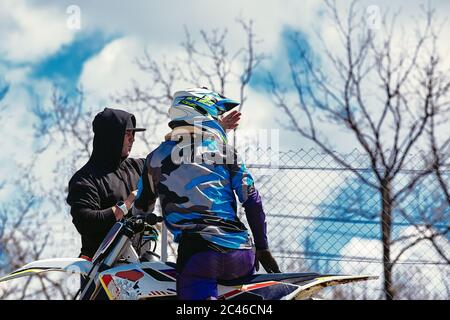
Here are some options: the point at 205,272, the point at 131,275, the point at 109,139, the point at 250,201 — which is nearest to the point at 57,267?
the point at 131,275

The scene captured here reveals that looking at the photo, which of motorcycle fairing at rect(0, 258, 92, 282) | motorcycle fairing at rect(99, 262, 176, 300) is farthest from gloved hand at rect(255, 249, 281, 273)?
motorcycle fairing at rect(0, 258, 92, 282)

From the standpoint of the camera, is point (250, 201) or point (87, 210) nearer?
point (250, 201)

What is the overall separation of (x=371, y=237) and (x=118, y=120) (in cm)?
280

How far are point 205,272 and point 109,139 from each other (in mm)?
1536

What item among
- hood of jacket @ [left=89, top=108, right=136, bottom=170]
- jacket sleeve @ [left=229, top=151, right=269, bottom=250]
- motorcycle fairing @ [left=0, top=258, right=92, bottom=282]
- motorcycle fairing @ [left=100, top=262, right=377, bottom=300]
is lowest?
motorcycle fairing @ [left=100, top=262, right=377, bottom=300]

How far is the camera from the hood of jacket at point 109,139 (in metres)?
5.27

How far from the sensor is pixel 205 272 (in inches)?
161

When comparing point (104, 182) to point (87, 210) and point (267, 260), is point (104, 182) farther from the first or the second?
point (267, 260)

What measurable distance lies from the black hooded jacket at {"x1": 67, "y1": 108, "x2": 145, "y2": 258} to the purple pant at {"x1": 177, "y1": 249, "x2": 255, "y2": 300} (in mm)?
1007

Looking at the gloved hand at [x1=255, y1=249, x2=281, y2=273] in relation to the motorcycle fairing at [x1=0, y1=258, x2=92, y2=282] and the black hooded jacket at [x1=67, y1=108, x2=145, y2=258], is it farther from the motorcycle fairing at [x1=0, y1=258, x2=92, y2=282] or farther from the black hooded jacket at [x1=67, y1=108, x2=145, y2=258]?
the black hooded jacket at [x1=67, y1=108, x2=145, y2=258]

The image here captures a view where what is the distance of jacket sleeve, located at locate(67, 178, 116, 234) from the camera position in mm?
4938

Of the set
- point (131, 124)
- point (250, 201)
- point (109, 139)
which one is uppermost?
point (131, 124)

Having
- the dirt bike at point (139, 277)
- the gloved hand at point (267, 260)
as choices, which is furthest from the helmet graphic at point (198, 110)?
the gloved hand at point (267, 260)

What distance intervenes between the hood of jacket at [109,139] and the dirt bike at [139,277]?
0.88 meters
